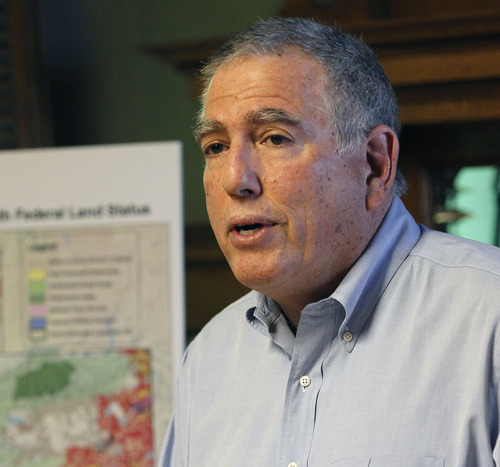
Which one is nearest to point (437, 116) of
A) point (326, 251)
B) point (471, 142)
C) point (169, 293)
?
point (471, 142)

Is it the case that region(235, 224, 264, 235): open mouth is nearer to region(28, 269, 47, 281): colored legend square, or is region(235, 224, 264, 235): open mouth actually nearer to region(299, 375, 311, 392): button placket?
region(299, 375, 311, 392): button placket

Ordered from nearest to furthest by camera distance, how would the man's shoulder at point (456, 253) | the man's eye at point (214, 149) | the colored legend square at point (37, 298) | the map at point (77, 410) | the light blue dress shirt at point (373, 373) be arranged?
the light blue dress shirt at point (373, 373) < the man's shoulder at point (456, 253) < the man's eye at point (214, 149) < the map at point (77, 410) < the colored legend square at point (37, 298)

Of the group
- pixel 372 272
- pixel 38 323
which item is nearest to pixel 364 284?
pixel 372 272

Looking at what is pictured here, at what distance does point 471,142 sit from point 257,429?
88.4 inches

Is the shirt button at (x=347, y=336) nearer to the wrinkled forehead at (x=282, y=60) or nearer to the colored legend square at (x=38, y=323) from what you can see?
the wrinkled forehead at (x=282, y=60)

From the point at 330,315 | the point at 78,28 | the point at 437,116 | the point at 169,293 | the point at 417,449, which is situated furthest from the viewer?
the point at 78,28

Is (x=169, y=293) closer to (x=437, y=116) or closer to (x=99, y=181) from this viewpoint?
(x=99, y=181)

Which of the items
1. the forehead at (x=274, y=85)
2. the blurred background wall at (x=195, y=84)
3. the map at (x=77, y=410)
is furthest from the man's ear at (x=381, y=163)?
the blurred background wall at (x=195, y=84)

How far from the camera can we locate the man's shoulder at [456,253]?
1.31m

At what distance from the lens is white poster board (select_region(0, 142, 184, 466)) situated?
107 inches

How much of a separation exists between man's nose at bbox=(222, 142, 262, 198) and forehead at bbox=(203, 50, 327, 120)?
0.24 ft

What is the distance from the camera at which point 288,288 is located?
4.56 ft

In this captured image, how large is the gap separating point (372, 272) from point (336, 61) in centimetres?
36

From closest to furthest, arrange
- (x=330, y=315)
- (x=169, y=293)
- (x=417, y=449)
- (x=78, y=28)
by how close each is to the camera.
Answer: (x=417, y=449) → (x=330, y=315) → (x=169, y=293) → (x=78, y=28)
